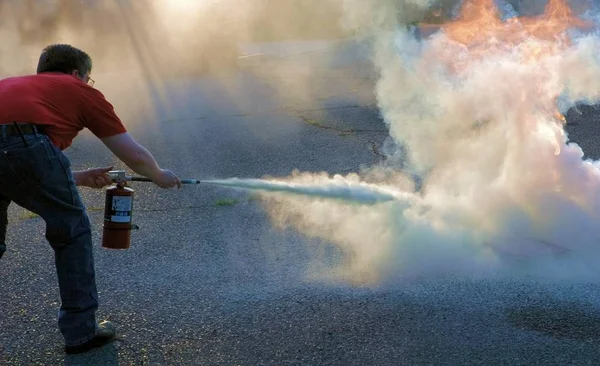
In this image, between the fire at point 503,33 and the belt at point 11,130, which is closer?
the belt at point 11,130

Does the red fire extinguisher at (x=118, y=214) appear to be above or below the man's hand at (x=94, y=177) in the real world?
below

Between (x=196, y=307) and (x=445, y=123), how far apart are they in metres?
3.16

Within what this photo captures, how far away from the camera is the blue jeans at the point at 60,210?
3207mm

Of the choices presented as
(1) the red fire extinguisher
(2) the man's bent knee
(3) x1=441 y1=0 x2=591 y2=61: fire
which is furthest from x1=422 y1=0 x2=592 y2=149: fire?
(2) the man's bent knee

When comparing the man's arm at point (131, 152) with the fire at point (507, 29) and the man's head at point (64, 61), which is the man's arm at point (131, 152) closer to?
the man's head at point (64, 61)

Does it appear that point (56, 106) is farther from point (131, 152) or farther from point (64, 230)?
point (64, 230)

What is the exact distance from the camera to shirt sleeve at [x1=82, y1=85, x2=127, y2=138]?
10.8ft

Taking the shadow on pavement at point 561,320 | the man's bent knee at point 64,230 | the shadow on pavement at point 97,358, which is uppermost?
the man's bent knee at point 64,230

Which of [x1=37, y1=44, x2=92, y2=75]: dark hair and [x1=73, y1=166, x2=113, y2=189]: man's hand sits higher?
[x1=37, y1=44, x2=92, y2=75]: dark hair

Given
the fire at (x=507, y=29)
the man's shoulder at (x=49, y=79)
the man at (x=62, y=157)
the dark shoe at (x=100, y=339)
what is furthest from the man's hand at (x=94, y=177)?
the fire at (x=507, y=29)

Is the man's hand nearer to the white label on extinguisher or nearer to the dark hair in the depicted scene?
the white label on extinguisher

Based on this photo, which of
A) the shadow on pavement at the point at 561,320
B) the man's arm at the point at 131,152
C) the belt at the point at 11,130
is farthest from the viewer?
the shadow on pavement at the point at 561,320

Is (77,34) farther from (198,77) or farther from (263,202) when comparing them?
(263,202)

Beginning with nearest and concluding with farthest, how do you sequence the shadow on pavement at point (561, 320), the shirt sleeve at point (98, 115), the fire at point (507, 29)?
the shirt sleeve at point (98, 115), the shadow on pavement at point (561, 320), the fire at point (507, 29)
